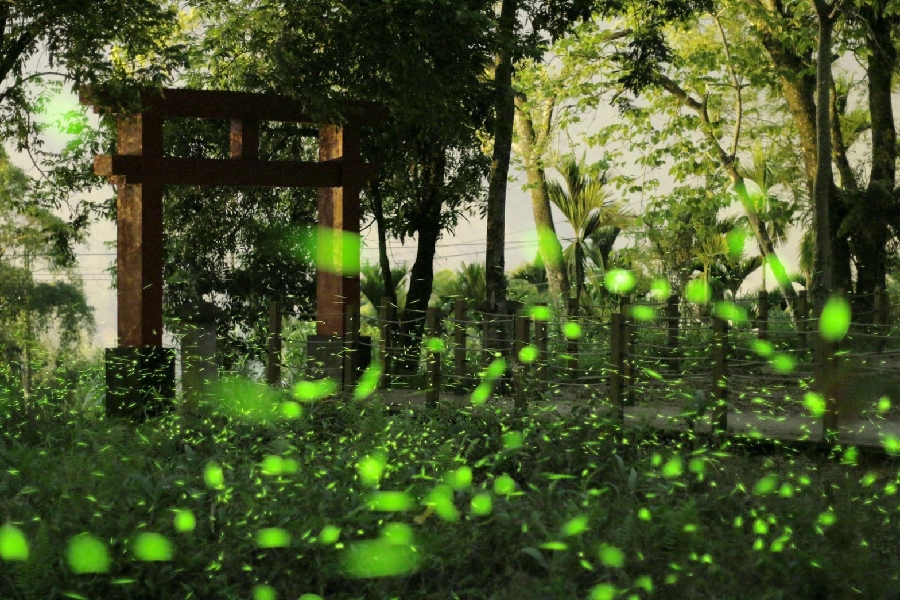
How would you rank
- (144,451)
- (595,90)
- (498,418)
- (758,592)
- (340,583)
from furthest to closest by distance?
1. (595,90)
2. (498,418)
3. (144,451)
4. (340,583)
5. (758,592)

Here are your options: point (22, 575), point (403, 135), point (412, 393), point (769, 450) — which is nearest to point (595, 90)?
point (403, 135)

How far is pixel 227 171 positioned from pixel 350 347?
7.71ft

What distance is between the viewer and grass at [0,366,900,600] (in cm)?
532

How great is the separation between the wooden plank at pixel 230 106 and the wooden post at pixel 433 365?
2.57 meters

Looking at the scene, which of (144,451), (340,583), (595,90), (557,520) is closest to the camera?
(340,583)

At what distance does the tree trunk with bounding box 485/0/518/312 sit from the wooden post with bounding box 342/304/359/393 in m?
1.54

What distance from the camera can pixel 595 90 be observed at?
58.3ft

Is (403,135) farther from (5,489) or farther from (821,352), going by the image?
(5,489)

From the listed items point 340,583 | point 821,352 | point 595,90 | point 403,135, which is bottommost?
point 340,583

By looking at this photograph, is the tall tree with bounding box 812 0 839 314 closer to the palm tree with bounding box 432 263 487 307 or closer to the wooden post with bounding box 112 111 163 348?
the wooden post with bounding box 112 111 163 348

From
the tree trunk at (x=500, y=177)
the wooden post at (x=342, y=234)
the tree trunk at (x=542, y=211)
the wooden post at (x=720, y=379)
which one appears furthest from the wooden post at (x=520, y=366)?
the tree trunk at (x=542, y=211)

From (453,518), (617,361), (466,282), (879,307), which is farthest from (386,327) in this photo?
(466,282)

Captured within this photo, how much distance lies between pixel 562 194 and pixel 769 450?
61.2ft

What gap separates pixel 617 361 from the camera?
920cm
